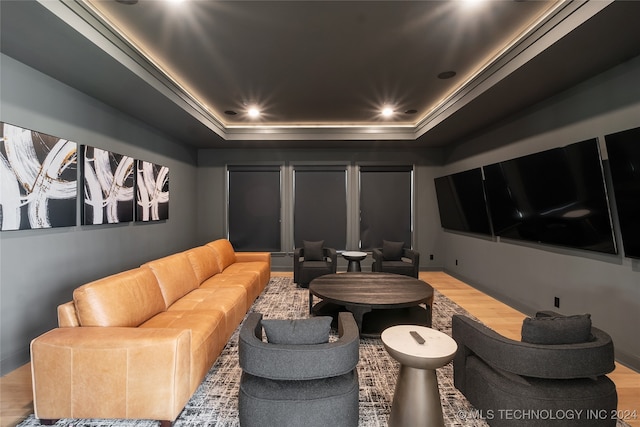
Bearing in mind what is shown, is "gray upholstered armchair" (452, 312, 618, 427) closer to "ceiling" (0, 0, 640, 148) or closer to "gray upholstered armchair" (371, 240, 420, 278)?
"ceiling" (0, 0, 640, 148)

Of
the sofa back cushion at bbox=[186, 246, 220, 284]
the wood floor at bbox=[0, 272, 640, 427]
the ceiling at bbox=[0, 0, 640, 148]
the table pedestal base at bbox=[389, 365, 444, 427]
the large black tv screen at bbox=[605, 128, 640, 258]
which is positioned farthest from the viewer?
the sofa back cushion at bbox=[186, 246, 220, 284]

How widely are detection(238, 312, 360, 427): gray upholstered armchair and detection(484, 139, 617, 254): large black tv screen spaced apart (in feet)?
9.57

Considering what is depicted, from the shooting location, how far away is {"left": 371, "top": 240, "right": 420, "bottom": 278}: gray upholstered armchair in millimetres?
5234

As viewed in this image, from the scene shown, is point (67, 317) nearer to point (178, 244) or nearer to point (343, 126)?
point (178, 244)

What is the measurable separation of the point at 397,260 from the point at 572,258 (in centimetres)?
272

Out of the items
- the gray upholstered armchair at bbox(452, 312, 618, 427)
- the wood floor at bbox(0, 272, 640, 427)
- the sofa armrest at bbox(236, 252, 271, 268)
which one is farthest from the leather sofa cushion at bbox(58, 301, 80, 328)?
the sofa armrest at bbox(236, 252, 271, 268)

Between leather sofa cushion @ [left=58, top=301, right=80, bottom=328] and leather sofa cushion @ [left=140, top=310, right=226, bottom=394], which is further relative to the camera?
Result: leather sofa cushion @ [left=140, top=310, right=226, bottom=394]

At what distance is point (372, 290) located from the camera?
355cm

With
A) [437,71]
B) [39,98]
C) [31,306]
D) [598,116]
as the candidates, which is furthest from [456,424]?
[39,98]

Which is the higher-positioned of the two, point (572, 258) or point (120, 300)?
point (572, 258)

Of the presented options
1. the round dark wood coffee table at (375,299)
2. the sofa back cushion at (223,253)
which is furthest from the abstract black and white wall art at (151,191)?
the round dark wood coffee table at (375,299)

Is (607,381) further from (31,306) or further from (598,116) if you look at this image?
(31,306)

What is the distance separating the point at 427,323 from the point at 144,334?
2812 mm

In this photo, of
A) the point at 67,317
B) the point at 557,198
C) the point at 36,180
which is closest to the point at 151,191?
the point at 36,180
